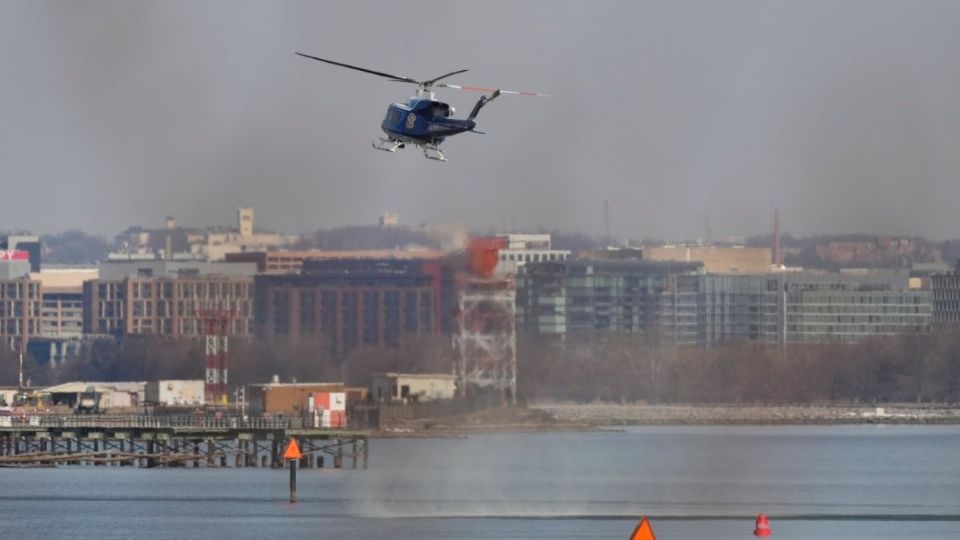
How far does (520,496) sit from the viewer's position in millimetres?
104625

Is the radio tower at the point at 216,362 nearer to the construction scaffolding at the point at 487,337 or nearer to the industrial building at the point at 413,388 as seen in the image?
the industrial building at the point at 413,388

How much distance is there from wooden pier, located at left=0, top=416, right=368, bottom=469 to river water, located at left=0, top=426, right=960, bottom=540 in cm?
96

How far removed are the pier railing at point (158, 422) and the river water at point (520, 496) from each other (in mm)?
2166

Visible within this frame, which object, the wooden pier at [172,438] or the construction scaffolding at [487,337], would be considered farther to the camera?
the construction scaffolding at [487,337]

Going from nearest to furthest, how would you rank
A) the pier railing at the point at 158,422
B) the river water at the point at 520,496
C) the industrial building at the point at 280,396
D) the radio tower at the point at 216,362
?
the river water at the point at 520,496 → the pier railing at the point at 158,422 → the industrial building at the point at 280,396 → the radio tower at the point at 216,362

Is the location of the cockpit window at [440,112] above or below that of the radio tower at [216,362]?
above

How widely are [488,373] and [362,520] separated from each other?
79.8m

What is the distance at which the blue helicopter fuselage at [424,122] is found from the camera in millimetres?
77062

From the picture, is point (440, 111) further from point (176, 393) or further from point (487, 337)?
point (176, 393)

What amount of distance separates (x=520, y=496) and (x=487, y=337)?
2712 inches

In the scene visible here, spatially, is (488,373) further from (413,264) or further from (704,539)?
(704,539)

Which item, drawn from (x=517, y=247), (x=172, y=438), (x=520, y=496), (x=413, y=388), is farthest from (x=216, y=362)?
(x=520, y=496)

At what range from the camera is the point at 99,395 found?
17188cm

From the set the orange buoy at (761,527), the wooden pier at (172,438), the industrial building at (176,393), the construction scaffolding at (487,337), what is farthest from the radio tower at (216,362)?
the orange buoy at (761,527)
